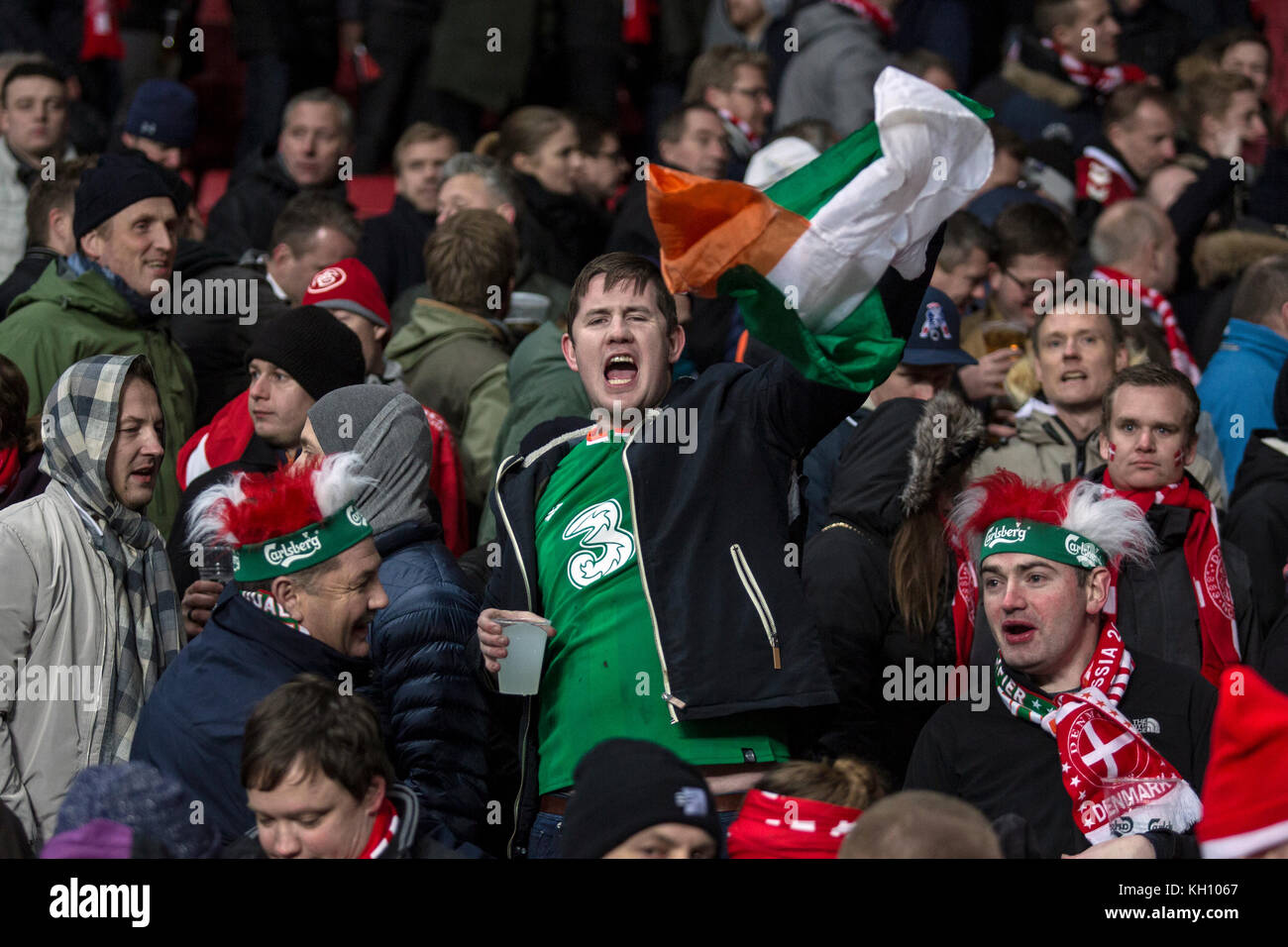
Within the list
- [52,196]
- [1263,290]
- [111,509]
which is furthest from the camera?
[1263,290]

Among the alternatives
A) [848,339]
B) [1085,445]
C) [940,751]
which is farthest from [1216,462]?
[848,339]

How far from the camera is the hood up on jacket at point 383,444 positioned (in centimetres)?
517

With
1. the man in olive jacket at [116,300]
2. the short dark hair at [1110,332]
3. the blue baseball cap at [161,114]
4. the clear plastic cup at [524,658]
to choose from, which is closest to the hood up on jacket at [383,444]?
the clear plastic cup at [524,658]

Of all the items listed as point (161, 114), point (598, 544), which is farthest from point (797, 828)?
point (161, 114)

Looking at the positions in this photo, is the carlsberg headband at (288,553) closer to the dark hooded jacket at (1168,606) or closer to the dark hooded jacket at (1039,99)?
the dark hooded jacket at (1168,606)

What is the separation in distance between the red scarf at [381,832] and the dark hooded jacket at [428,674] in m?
0.30

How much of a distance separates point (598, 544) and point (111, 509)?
1.47 metres

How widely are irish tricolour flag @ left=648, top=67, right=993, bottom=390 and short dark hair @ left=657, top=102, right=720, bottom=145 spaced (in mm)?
5417

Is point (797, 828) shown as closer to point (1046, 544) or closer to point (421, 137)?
point (1046, 544)

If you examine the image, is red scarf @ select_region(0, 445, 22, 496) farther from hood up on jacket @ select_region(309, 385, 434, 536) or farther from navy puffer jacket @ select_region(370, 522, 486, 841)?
navy puffer jacket @ select_region(370, 522, 486, 841)

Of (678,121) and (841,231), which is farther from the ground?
(678,121)

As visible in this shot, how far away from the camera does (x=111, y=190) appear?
6727mm
